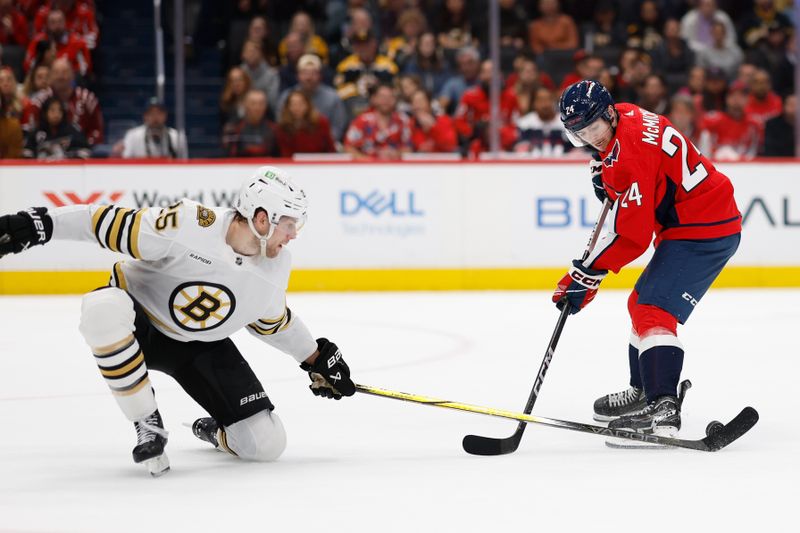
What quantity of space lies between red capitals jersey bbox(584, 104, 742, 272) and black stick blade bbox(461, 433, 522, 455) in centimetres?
61

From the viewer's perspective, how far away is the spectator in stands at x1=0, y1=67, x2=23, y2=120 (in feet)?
24.5

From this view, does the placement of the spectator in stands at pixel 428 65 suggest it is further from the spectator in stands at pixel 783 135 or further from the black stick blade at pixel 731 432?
the black stick blade at pixel 731 432

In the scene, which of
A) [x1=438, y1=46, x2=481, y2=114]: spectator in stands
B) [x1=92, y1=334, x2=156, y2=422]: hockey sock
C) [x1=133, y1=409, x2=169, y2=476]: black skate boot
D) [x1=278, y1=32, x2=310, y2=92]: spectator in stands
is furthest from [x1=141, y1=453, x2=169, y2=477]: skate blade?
[x1=438, y1=46, x2=481, y2=114]: spectator in stands

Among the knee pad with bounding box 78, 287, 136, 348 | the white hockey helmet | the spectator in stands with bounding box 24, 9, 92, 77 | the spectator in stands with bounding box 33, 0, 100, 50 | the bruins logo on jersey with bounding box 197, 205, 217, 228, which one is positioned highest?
the spectator in stands with bounding box 33, 0, 100, 50

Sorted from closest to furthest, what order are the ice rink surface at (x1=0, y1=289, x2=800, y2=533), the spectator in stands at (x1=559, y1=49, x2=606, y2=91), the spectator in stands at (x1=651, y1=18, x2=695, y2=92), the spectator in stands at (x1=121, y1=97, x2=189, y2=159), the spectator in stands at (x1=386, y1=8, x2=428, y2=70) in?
the ice rink surface at (x1=0, y1=289, x2=800, y2=533) < the spectator in stands at (x1=121, y1=97, x2=189, y2=159) < the spectator in stands at (x1=559, y1=49, x2=606, y2=91) < the spectator in stands at (x1=651, y1=18, x2=695, y2=92) < the spectator in stands at (x1=386, y1=8, x2=428, y2=70)

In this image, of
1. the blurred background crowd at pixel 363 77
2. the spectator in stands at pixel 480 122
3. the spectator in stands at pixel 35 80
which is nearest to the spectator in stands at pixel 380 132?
the blurred background crowd at pixel 363 77

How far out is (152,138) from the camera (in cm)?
760

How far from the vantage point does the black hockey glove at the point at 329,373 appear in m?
3.29

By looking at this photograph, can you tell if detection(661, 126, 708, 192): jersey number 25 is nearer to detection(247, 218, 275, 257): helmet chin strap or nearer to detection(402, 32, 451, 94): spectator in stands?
detection(247, 218, 275, 257): helmet chin strap

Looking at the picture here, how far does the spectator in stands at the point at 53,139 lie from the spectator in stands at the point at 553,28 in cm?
348

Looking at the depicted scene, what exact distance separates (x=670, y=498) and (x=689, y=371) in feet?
6.60

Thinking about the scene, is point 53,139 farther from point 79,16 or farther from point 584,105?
point 584,105

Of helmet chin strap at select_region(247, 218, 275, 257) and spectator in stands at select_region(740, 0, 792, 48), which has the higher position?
spectator in stands at select_region(740, 0, 792, 48)

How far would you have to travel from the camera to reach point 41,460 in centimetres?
321
